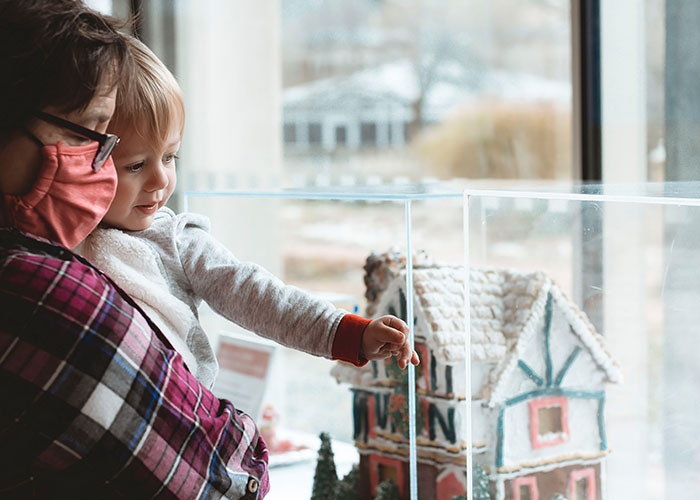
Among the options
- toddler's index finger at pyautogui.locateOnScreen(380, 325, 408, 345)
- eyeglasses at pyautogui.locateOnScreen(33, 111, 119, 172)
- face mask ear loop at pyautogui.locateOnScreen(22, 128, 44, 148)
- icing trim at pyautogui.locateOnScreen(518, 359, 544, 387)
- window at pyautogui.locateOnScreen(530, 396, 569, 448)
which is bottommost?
window at pyautogui.locateOnScreen(530, 396, 569, 448)

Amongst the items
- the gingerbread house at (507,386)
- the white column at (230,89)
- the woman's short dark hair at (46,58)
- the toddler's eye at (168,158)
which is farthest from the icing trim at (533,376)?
the white column at (230,89)

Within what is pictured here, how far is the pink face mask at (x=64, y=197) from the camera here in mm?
742

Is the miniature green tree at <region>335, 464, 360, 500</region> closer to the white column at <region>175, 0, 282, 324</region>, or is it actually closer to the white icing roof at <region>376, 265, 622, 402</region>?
the white icing roof at <region>376, 265, 622, 402</region>

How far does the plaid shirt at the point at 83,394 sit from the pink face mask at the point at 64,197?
3 cm

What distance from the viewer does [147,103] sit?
89cm

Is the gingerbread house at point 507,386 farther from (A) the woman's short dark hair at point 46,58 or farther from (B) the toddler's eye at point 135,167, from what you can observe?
(A) the woman's short dark hair at point 46,58

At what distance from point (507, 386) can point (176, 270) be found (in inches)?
18.1

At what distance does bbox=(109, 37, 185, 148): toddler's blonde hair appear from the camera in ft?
2.89

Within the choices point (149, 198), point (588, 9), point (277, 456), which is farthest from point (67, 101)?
point (588, 9)

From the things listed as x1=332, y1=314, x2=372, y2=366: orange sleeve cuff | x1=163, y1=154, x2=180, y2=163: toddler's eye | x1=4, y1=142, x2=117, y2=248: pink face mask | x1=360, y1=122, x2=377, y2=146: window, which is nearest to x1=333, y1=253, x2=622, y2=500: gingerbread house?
x1=332, y1=314, x2=372, y2=366: orange sleeve cuff

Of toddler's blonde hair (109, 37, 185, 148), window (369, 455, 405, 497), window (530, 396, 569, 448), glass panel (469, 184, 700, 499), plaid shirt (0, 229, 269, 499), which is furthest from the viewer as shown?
window (369, 455, 405, 497)

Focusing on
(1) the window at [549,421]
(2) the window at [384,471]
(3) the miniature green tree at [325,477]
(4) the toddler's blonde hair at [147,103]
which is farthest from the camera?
(3) the miniature green tree at [325,477]

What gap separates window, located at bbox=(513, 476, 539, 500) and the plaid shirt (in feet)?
1.80

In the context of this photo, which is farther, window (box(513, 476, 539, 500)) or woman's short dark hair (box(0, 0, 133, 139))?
window (box(513, 476, 539, 500))
